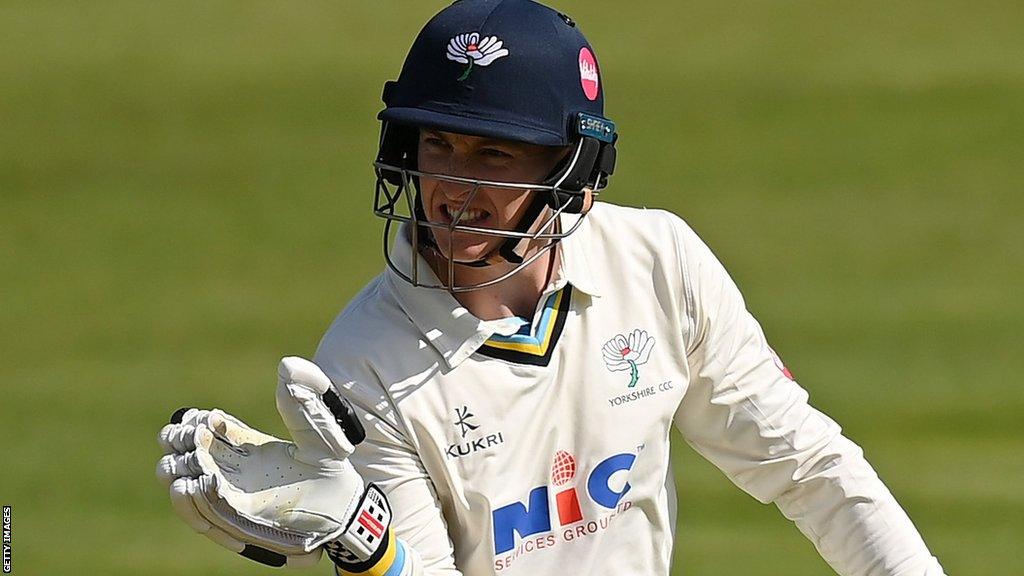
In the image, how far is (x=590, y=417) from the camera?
2600 millimetres

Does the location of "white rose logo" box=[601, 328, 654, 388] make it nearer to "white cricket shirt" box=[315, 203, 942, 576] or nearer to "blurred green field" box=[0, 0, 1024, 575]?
"white cricket shirt" box=[315, 203, 942, 576]

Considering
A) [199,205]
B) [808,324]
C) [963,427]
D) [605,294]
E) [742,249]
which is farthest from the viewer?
[199,205]

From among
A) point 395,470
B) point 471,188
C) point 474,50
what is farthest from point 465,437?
point 474,50

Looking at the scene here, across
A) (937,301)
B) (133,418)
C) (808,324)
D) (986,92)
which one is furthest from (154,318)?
(986,92)

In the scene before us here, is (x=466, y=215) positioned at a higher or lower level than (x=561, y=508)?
higher

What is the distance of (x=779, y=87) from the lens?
24.7 ft

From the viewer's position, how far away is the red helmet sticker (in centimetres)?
263

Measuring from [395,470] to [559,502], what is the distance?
0.91ft

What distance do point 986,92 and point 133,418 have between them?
4127mm

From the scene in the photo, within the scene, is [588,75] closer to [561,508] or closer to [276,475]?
[561,508]

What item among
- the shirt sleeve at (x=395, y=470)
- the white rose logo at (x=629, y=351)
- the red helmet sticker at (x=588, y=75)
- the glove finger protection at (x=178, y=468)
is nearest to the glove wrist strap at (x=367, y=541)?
the shirt sleeve at (x=395, y=470)

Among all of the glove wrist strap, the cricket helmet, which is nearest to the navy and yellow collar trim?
the cricket helmet

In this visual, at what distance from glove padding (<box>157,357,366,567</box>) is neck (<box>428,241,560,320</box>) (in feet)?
1.36

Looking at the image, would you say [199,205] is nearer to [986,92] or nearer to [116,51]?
[116,51]
